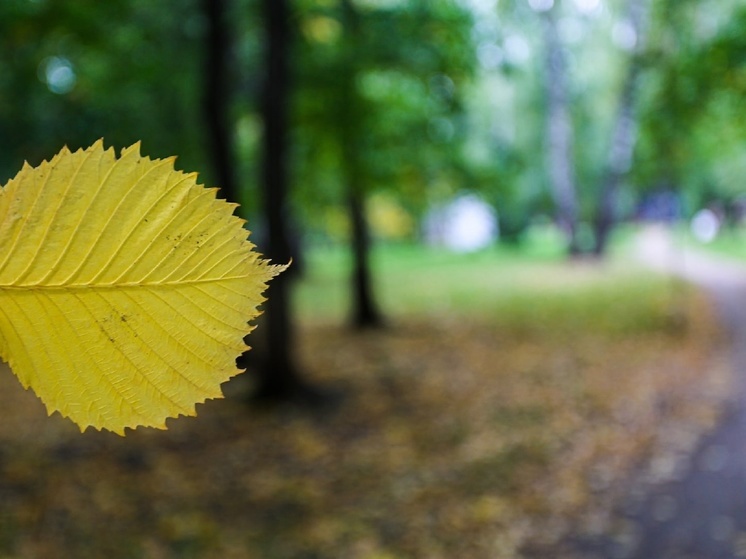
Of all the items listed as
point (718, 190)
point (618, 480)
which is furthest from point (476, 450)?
point (718, 190)

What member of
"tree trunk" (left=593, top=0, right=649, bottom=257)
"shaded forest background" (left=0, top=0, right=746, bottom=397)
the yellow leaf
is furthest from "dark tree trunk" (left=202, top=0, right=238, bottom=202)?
"tree trunk" (left=593, top=0, right=649, bottom=257)

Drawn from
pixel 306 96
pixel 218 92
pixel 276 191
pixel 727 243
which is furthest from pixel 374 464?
pixel 727 243

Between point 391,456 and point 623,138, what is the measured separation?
1896 cm

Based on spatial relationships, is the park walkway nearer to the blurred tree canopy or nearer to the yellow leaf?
the blurred tree canopy

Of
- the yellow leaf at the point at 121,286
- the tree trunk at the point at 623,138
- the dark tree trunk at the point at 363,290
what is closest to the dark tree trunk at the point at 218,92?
the dark tree trunk at the point at 363,290

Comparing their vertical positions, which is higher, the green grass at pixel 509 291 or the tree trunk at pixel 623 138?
the tree trunk at pixel 623 138

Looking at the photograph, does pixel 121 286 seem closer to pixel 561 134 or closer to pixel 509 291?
pixel 509 291

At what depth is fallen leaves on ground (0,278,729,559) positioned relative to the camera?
5809 millimetres

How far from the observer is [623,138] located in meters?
23.3

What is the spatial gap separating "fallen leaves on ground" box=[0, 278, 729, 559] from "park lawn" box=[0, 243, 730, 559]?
23mm

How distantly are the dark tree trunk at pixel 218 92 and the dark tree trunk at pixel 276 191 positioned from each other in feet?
1.80

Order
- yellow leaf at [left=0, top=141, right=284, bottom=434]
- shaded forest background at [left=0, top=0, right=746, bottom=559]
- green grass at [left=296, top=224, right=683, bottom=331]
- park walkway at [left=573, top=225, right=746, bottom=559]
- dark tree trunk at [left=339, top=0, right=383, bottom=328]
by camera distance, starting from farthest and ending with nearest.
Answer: green grass at [left=296, top=224, right=683, bottom=331], dark tree trunk at [left=339, top=0, right=383, bottom=328], shaded forest background at [left=0, top=0, right=746, bottom=559], park walkway at [left=573, top=225, right=746, bottom=559], yellow leaf at [left=0, top=141, right=284, bottom=434]

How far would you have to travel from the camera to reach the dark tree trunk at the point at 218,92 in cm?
873

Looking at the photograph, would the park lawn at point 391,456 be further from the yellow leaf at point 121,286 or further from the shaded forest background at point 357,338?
the yellow leaf at point 121,286
